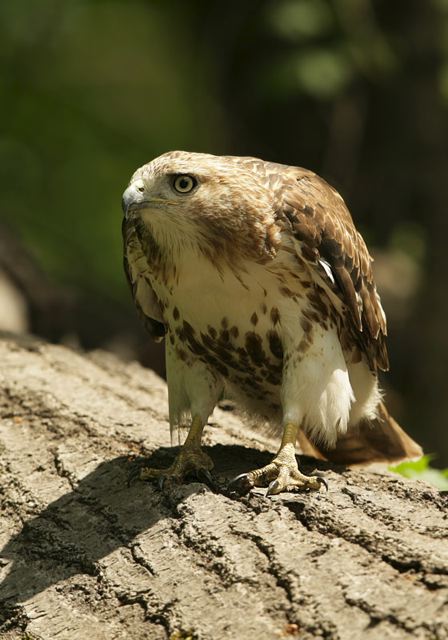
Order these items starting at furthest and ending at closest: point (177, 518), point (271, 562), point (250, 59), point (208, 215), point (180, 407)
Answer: point (250, 59)
point (180, 407)
point (208, 215)
point (177, 518)
point (271, 562)

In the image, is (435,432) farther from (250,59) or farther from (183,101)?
(183,101)

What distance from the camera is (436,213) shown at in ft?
34.1

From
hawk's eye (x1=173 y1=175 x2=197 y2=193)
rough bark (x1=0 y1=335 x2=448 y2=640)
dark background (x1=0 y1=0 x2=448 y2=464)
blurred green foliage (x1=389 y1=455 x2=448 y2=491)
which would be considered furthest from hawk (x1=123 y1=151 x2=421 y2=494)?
dark background (x1=0 y1=0 x2=448 y2=464)

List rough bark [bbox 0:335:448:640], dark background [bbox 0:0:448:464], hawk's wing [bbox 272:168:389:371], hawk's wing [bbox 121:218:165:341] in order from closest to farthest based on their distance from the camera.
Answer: rough bark [bbox 0:335:448:640] → hawk's wing [bbox 272:168:389:371] → hawk's wing [bbox 121:218:165:341] → dark background [bbox 0:0:448:464]

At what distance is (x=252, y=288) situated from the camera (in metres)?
4.41

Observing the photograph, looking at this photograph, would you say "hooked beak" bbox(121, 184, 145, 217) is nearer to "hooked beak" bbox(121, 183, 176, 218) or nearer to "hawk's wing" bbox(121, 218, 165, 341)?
"hooked beak" bbox(121, 183, 176, 218)

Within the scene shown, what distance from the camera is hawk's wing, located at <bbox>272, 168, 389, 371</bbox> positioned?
176 inches

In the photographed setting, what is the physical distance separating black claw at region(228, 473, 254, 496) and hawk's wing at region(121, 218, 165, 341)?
115 centimetres

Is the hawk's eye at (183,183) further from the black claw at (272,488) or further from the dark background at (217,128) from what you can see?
the dark background at (217,128)

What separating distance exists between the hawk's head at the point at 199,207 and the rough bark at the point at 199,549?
1.03 metres

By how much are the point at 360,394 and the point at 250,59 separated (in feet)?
32.8

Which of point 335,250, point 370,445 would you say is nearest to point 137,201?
point 335,250

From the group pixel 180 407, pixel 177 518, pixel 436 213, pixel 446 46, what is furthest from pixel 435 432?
pixel 177 518

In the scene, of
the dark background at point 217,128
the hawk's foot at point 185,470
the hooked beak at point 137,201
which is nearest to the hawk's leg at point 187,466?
the hawk's foot at point 185,470
